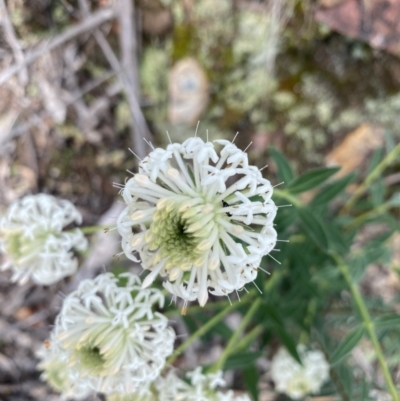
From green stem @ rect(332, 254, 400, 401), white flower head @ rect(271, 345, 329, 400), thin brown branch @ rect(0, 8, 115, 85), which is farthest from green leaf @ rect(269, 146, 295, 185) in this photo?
thin brown branch @ rect(0, 8, 115, 85)

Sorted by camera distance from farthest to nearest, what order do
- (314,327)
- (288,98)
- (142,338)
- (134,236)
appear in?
(288,98) → (314,327) → (142,338) → (134,236)

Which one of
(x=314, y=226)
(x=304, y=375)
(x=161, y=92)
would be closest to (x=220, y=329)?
(x=304, y=375)

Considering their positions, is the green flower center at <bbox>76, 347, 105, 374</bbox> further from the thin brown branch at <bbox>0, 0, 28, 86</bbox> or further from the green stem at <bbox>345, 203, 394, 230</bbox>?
the thin brown branch at <bbox>0, 0, 28, 86</bbox>

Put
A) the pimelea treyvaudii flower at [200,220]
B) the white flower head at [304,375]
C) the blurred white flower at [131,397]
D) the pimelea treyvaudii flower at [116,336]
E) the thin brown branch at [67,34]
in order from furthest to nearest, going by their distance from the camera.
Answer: the thin brown branch at [67,34], the white flower head at [304,375], the blurred white flower at [131,397], the pimelea treyvaudii flower at [116,336], the pimelea treyvaudii flower at [200,220]

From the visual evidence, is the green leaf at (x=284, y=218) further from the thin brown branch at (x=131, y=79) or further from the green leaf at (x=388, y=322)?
the thin brown branch at (x=131, y=79)

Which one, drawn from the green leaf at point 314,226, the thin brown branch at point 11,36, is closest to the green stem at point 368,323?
the green leaf at point 314,226

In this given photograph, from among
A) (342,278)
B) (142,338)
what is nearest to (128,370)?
(142,338)

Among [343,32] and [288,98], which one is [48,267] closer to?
[288,98]
